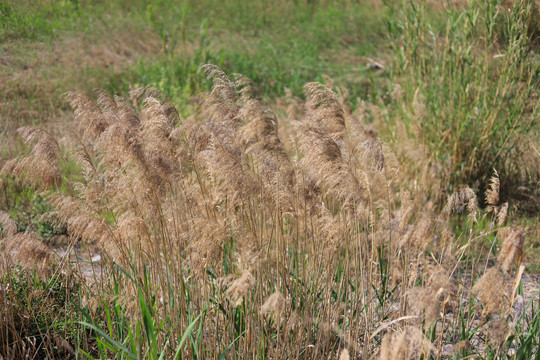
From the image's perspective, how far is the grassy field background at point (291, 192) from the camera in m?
2.38

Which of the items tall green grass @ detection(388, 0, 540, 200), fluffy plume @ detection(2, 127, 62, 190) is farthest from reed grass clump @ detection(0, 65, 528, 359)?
tall green grass @ detection(388, 0, 540, 200)

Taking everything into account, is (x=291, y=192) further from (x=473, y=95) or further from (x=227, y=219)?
(x=473, y=95)

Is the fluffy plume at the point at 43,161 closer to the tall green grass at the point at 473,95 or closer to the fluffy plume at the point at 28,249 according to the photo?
the fluffy plume at the point at 28,249

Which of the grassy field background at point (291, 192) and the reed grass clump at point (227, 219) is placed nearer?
the reed grass clump at point (227, 219)

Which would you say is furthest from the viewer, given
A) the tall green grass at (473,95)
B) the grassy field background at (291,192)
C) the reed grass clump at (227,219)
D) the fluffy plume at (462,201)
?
the tall green grass at (473,95)

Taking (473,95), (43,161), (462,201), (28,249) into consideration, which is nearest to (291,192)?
(462,201)

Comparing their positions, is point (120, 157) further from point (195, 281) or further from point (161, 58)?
point (161, 58)

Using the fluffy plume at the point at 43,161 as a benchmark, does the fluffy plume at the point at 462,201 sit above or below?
below

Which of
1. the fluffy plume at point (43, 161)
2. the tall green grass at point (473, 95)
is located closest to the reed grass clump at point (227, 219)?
the fluffy plume at point (43, 161)

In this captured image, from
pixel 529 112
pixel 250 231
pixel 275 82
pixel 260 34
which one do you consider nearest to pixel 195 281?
pixel 250 231

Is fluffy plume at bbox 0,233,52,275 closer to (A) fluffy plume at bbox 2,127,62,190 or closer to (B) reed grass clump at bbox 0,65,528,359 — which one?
(B) reed grass clump at bbox 0,65,528,359

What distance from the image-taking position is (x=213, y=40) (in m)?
11.9

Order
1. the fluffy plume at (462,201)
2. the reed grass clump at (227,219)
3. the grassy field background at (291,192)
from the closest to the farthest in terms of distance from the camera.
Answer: the reed grass clump at (227,219) → the grassy field background at (291,192) → the fluffy plume at (462,201)

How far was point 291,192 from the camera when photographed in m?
2.55
